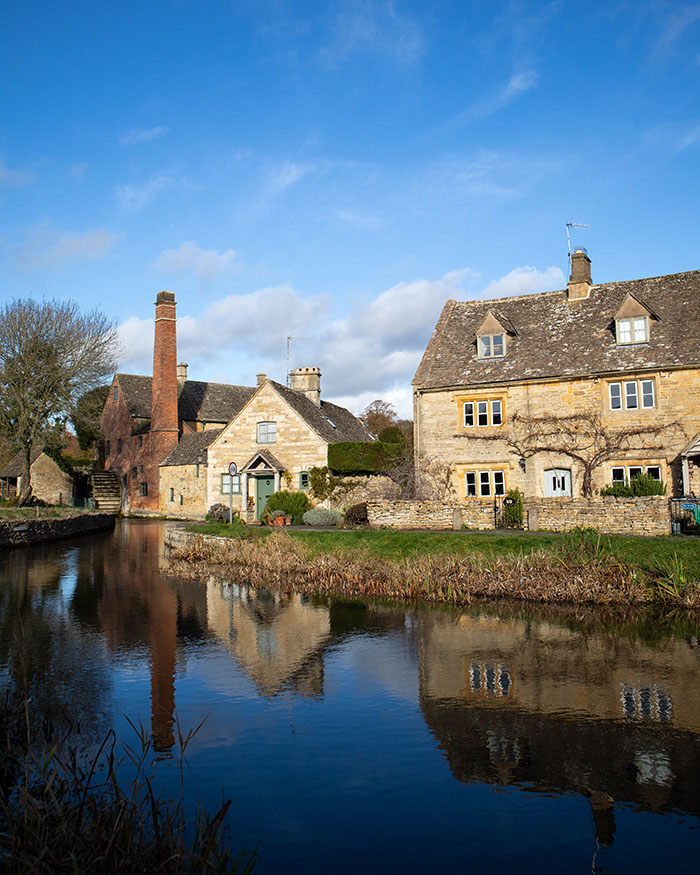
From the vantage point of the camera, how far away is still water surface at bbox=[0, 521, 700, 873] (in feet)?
21.1

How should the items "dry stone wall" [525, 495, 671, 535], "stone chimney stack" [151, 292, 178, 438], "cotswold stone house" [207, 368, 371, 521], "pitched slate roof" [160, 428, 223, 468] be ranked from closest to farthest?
"dry stone wall" [525, 495, 671, 535], "cotswold stone house" [207, 368, 371, 521], "pitched slate roof" [160, 428, 223, 468], "stone chimney stack" [151, 292, 178, 438]

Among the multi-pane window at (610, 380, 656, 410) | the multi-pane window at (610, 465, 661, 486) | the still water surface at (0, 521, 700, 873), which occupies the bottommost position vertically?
the still water surface at (0, 521, 700, 873)

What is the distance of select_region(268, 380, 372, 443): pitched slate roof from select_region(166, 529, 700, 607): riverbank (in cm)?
1510

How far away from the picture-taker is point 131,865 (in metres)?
4.57

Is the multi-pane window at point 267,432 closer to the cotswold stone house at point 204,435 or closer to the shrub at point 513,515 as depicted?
the cotswold stone house at point 204,435

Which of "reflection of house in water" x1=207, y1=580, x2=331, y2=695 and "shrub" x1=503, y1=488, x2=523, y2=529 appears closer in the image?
"reflection of house in water" x1=207, y1=580, x2=331, y2=695

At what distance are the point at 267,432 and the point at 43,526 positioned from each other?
11.6 metres

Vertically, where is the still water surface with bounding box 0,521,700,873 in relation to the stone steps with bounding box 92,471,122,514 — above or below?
below

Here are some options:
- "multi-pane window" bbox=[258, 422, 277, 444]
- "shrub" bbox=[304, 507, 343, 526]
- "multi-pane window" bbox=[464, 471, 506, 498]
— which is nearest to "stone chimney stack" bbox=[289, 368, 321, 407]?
"multi-pane window" bbox=[258, 422, 277, 444]

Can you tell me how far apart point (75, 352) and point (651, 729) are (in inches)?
1525

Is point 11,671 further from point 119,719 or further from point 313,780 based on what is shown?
point 313,780

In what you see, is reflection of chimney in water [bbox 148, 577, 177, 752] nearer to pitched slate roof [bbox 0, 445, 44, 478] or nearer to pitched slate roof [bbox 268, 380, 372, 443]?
pitched slate roof [bbox 268, 380, 372, 443]

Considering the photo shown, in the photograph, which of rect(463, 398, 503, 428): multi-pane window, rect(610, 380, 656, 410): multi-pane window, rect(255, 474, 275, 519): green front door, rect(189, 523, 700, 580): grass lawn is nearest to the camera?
rect(189, 523, 700, 580): grass lawn

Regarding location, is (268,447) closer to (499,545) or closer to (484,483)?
(484,483)
